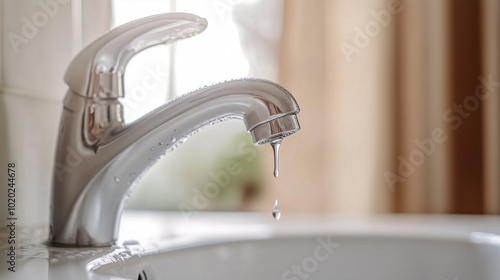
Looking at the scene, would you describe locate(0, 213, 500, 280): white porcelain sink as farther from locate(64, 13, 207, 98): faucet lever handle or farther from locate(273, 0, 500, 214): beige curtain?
locate(273, 0, 500, 214): beige curtain

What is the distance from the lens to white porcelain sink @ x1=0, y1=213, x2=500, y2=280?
1.97ft

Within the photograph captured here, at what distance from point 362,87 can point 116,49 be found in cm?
99

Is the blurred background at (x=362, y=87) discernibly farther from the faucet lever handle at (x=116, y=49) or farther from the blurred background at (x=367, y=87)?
the faucet lever handle at (x=116, y=49)

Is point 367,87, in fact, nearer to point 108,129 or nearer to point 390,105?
point 390,105

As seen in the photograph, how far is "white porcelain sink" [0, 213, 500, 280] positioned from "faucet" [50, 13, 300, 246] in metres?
0.07

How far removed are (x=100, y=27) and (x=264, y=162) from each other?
0.67 meters

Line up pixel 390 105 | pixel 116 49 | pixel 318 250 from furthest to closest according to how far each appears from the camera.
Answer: pixel 390 105 → pixel 318 250 → pixel 116 49

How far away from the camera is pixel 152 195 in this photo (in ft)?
4.84

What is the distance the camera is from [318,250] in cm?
67

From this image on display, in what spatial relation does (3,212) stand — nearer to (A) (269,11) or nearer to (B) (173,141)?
(B) (173,141)

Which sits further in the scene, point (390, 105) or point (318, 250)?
point (390, 105)

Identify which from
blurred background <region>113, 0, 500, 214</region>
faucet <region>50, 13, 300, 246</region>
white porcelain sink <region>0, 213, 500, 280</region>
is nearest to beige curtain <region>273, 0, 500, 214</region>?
blurred background <region>113, 0, 500, 214</region>

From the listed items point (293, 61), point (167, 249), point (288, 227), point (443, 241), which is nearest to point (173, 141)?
point (167, 249)

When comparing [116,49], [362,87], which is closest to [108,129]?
[116,49]
